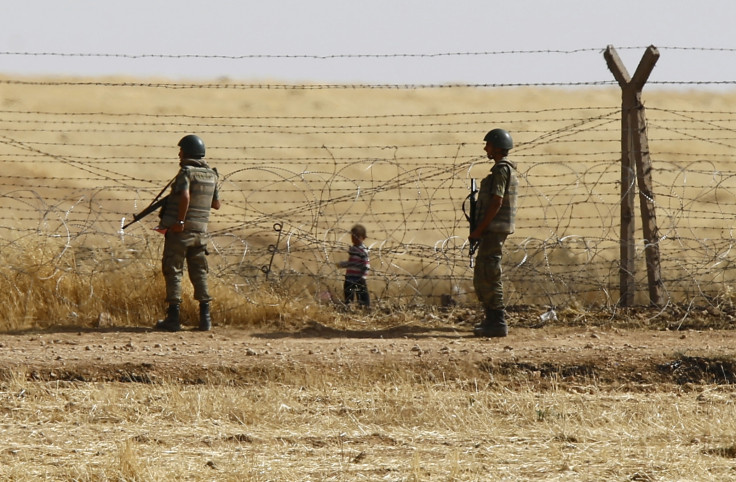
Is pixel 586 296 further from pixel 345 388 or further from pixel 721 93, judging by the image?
pixel 721 93

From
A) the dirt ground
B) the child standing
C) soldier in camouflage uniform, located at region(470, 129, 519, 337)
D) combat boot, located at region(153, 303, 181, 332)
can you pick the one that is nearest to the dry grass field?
the dirt ground

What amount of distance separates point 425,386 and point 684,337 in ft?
7.69

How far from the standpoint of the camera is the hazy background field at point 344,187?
29.6ft

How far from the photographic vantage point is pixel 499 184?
791cm

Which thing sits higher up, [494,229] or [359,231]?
[359,231]

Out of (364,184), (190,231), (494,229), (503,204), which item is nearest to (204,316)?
(190,231)

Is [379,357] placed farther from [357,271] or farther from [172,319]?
[357,271]

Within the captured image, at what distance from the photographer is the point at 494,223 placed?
8047mm

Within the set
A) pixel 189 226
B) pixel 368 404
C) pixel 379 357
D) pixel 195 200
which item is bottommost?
pixel 368 404

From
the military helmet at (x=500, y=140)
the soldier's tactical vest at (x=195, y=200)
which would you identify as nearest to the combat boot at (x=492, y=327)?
the military helmet at (x=500, y=140)

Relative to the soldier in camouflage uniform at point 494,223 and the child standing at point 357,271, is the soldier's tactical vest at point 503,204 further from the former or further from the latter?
the child standing at point 357,271

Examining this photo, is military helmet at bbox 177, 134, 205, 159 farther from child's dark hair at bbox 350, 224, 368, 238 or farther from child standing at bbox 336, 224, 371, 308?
child's dark hair at bbox 350, 224, 368, 238

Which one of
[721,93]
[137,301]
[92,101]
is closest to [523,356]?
[137,301]

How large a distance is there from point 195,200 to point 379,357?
196 cm
